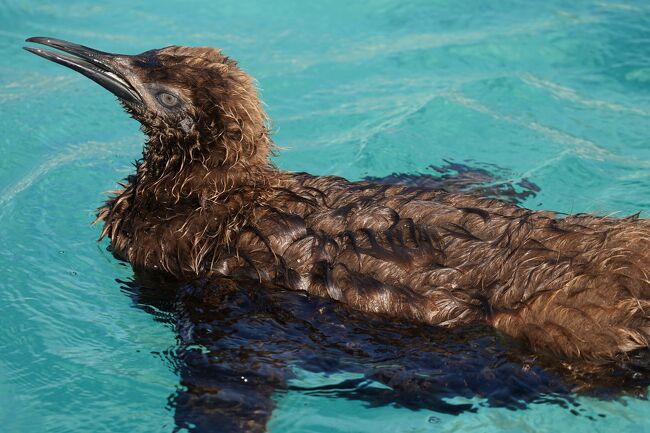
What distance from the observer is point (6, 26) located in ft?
38.9

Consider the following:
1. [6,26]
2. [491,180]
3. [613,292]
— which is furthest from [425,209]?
[6,26]

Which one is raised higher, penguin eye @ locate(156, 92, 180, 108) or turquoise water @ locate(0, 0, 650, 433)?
penguin eye @ locate(156, 92, 180, 108)

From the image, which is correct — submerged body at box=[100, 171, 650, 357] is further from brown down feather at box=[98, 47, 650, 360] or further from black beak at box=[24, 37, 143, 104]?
black beak at box=[24, 37, 143, 104]

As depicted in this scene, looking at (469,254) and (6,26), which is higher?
(6,26)

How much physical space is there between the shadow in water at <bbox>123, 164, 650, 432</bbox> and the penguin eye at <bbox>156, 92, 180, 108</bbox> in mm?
1158

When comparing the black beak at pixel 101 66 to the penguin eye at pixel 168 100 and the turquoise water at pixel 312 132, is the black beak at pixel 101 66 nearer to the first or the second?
the penguin eye at pixel 168 100

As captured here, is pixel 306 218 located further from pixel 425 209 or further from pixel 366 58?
pixel 366 58

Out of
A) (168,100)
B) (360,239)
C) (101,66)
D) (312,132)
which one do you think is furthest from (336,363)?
(312,132)

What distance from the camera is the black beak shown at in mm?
6148

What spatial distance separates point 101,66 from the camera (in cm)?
621

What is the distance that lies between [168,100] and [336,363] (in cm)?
201

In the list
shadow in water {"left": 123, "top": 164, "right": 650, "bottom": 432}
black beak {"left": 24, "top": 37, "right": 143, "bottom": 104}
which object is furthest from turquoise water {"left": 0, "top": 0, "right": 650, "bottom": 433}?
black beak {"left": 24, "top": 37, "right": 143, "bottom": 104}

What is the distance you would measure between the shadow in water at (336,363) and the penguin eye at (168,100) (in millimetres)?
1158

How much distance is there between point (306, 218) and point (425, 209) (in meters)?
0.72
